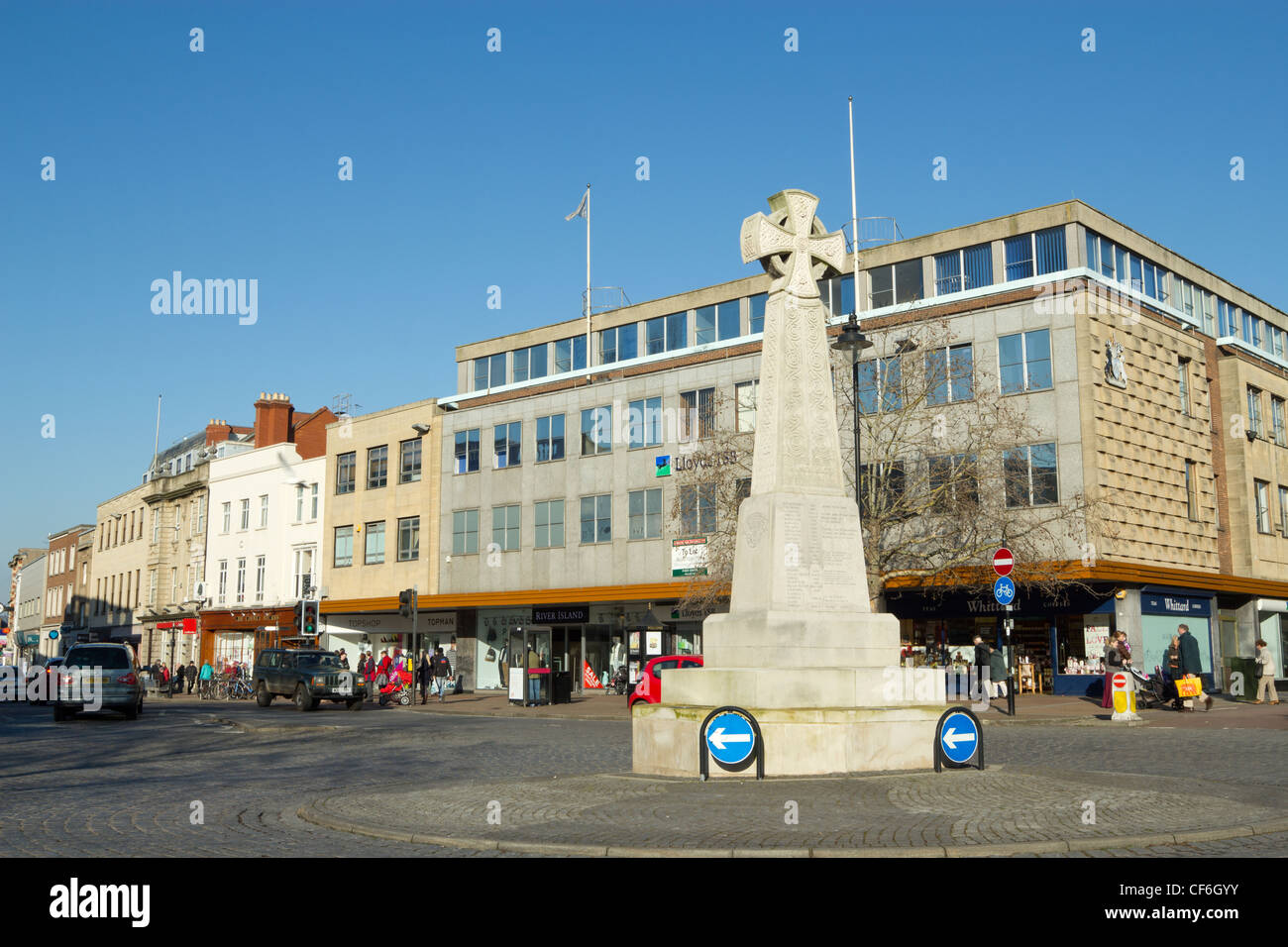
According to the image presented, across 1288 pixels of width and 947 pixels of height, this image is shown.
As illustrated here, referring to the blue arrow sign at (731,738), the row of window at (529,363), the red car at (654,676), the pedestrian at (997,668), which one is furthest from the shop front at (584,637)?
the blue arrow sign at (731,738)

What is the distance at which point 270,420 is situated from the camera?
197ft

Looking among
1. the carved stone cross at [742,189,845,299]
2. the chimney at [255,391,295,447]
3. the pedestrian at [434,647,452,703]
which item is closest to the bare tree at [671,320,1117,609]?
the pedestrian at [434,647,452,703]

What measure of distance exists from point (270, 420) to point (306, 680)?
1154 inches

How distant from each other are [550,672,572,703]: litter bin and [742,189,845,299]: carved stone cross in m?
24.0

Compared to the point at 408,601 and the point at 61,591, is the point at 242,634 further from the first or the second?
the point at 61,591

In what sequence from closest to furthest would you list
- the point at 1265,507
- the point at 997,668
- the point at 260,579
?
the point at 997,668 → the point at 1265,507 → the point at 260,579

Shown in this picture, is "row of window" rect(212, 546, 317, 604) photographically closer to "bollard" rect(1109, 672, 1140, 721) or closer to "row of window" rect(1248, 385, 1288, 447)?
"bollard" rect(1109, 672, 1140, 721)

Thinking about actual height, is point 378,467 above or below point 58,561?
above

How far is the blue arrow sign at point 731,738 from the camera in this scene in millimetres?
11688

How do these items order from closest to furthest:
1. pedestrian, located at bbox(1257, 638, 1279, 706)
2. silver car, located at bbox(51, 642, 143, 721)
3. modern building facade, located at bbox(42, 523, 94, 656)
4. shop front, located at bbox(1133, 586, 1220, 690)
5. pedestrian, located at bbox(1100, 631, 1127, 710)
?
pedestrian, located at bbox(1100, 631, 1127, 710) → silver car, located at bbox(51, 642, 143, 721) → pedestrian, located at bbox(1257, 638, 1279, 706) → shop front, located at bbox(1133, 586, 1220, 690) → modern building facade, located at bbox(42, 523, 94, 656)

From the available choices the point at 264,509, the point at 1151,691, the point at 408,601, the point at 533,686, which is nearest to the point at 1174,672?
the point at 1151,691

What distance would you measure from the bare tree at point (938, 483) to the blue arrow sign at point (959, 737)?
14881 mm

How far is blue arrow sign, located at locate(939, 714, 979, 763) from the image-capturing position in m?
12.3

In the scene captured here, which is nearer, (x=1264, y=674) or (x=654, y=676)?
(x=654, y=676)
